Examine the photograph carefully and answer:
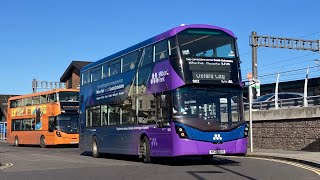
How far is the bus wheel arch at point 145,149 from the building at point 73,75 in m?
44.3

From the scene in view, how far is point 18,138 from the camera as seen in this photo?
38.3 metres

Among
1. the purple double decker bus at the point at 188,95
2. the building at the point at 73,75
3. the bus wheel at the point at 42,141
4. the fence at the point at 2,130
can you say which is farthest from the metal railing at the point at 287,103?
the fence at the point at 2,130

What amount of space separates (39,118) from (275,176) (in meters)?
25.0

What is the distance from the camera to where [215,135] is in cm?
1559

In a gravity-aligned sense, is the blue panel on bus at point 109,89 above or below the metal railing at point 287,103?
above

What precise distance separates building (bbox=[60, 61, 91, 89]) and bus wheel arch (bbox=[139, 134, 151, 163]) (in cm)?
4426

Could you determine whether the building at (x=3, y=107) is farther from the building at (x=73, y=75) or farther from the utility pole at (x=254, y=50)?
the utility pole at (x=254, y=50)

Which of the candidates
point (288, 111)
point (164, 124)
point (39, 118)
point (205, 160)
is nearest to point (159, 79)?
point (164, 124)

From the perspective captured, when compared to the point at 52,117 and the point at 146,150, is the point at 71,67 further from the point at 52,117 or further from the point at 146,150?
the point at 146,150

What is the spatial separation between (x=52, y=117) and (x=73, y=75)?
31.7 m

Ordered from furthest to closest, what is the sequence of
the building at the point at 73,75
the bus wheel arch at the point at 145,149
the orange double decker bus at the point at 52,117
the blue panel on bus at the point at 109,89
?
the building at the point at 73,75 → the orange double decker bus at the point at 52,117 → the blue panel on bus at the point at 109,89 → the bus wheel arch at the point at 145,149

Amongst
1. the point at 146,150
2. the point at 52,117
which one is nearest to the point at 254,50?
the point at 52,117

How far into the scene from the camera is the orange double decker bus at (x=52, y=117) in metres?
32.8

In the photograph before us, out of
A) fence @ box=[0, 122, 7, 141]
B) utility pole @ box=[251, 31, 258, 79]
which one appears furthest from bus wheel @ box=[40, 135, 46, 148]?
fence @ box=[0, 122, 7, 141]
